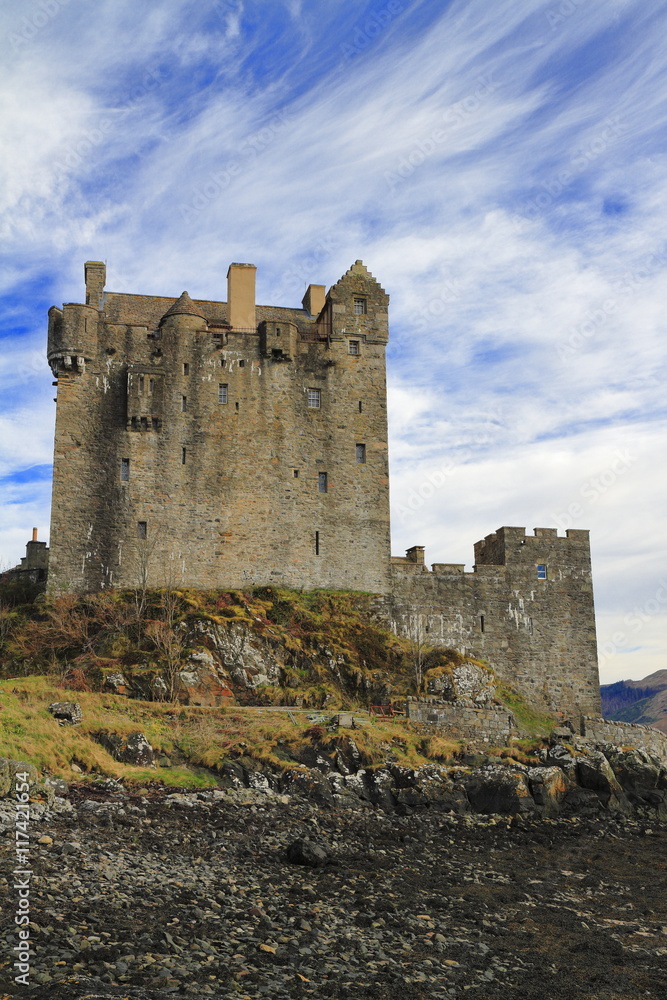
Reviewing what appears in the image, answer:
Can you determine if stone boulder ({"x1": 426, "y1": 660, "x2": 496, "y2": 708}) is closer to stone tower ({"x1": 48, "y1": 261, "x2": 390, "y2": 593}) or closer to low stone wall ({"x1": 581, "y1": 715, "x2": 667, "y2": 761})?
low stone wall ({"x1": 581, "y1": 715, "x2": 667, "y2": 761})

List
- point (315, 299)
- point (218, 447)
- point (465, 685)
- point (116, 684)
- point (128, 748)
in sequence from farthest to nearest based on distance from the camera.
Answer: point (315, 299), point (218, 447), point (465, 685), point (116, 684), point (128, 748)

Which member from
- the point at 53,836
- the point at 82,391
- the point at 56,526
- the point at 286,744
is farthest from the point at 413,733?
the point at 82,391

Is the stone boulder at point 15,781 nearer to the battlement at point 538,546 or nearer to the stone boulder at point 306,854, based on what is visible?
the stone boulder at point 306,854

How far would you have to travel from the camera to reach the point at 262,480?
42906 millimetres

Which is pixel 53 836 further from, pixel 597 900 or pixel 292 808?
pixel 597 900

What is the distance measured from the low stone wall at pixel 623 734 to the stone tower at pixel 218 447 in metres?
12.0

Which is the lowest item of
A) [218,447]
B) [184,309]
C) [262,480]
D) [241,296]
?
[262,480]

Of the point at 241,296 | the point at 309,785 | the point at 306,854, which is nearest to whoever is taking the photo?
the point at 306,854

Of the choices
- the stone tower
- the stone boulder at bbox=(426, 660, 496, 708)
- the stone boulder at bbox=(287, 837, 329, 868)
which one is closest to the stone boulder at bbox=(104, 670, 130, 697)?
the stone tower

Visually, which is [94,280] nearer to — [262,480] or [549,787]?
[262,480]

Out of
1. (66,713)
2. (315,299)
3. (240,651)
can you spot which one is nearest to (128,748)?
(66,713)

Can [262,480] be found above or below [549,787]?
above

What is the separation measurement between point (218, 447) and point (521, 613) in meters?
17.4

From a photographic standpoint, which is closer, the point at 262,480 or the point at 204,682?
the point at 204,682
